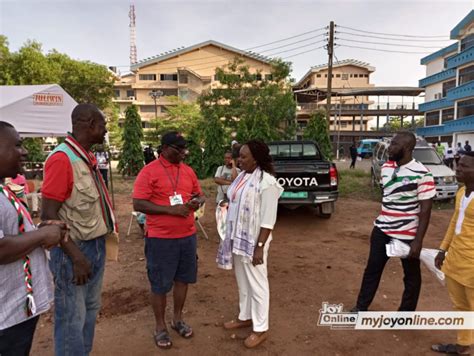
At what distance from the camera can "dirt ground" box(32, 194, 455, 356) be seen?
9.65 ft

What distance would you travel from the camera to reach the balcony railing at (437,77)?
32.6m

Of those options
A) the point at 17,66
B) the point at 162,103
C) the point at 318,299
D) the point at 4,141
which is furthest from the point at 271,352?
the point at 162,103

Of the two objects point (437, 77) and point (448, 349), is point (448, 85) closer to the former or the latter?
point (437, 77)

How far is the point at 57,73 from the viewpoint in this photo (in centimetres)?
2331

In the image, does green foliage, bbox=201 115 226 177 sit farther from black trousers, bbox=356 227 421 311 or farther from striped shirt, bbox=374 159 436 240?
striped shirt, bbox=374 159 436 240

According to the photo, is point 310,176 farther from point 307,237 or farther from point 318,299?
point 318,299

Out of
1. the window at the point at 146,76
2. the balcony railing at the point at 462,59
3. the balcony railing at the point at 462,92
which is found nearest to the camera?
the balcony railing at the point at 462,92

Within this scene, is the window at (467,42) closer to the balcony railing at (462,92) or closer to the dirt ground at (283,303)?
the balcony railing at (462,92)

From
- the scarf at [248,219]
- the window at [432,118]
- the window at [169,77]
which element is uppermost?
the window at [169,77]

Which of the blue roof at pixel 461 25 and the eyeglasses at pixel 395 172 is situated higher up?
the blue roof at pixel 461 25

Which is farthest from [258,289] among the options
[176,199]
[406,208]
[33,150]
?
[33,150]

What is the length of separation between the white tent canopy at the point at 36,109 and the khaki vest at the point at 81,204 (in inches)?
252

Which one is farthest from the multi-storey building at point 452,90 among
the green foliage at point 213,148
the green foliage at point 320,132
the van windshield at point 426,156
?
the green foliage at point 213,148

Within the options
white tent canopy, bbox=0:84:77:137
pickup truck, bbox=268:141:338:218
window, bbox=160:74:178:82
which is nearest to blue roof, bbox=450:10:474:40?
window, bbox=160:74:178:82
